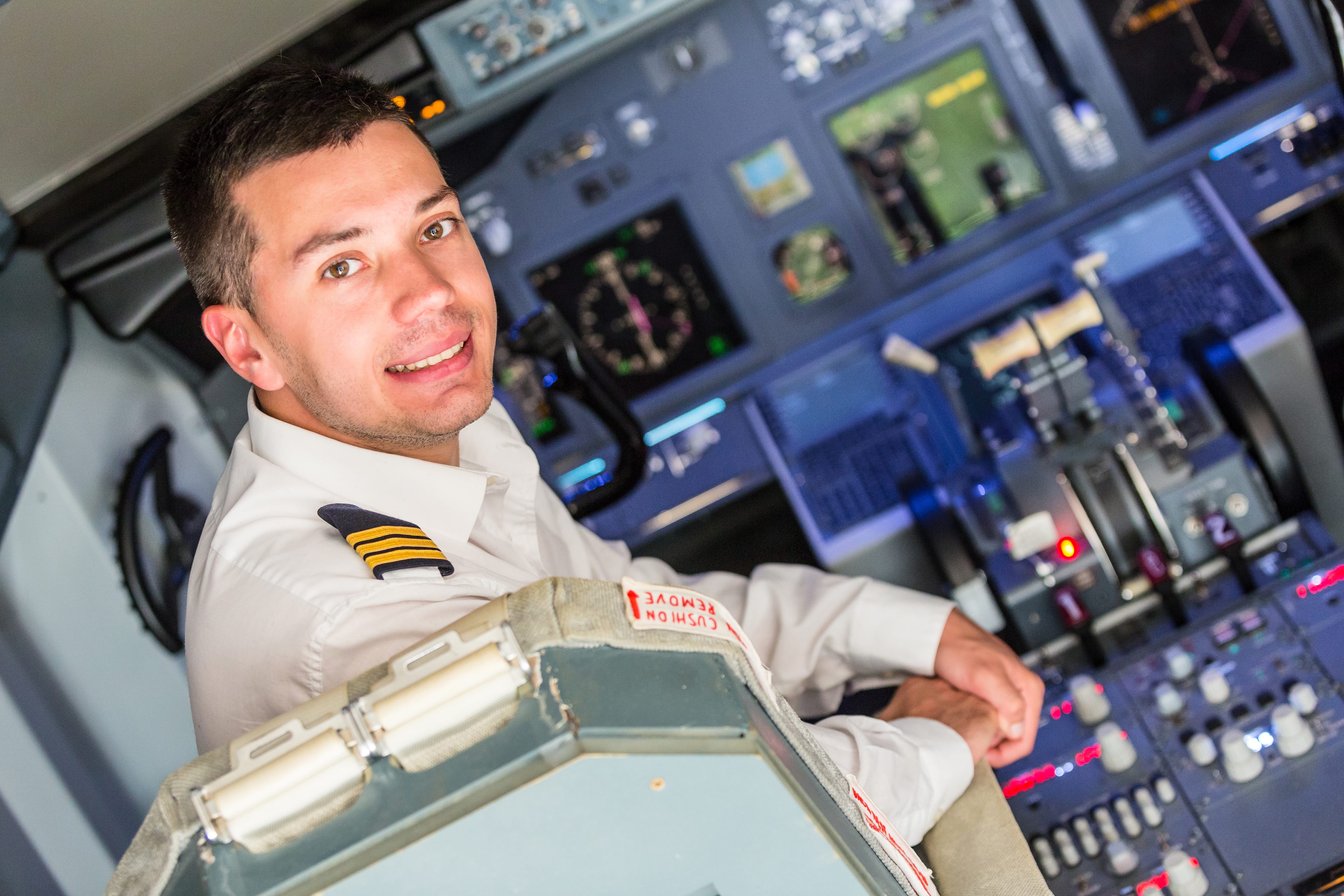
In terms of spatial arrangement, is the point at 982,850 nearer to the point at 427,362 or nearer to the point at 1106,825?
the point at 1106,825

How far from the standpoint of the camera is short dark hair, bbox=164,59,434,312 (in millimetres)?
1261

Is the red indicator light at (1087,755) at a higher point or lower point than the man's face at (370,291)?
lower

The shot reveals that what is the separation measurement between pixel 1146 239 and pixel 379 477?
5.96ft

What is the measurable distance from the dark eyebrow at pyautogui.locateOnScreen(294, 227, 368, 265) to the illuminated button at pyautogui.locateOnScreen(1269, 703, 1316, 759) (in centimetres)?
122

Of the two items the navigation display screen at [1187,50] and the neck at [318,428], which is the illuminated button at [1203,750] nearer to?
the neck at [318,428]

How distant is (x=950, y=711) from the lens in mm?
1427

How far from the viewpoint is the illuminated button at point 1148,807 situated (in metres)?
1.44

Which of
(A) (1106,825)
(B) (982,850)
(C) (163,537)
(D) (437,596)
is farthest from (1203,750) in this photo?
(C) (163,537)

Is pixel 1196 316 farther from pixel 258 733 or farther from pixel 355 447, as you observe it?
pixel 258 733

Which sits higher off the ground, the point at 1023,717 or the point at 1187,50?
the point at 1187,50

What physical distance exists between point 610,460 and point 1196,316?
1.25 meters

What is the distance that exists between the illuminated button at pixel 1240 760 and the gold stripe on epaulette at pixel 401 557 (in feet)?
3.20

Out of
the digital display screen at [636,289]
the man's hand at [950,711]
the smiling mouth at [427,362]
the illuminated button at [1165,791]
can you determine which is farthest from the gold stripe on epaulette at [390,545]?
the digital display screen at [636,289]

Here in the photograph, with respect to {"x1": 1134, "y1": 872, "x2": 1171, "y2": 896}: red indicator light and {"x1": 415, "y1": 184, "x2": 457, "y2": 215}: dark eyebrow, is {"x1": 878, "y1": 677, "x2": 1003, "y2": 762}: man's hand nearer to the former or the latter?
{"x1": 1134, "y1": 872, "x2": 1171, "y2": 896}: red indicator light
